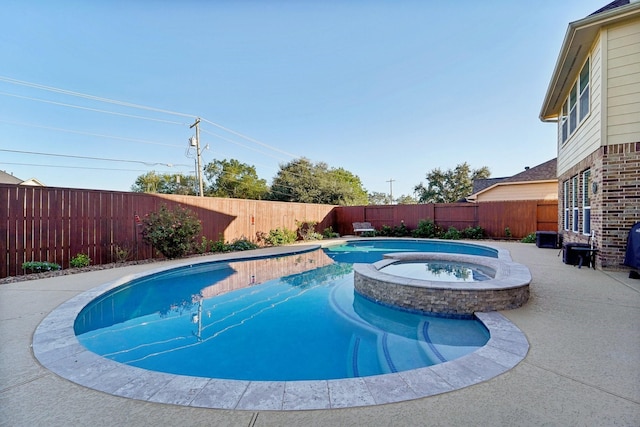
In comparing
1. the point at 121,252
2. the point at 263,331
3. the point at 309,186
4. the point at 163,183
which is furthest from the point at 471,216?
the point at 163,183

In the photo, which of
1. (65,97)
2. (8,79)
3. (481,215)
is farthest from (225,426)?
(65,97)

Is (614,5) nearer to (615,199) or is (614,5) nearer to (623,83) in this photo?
(623,83)

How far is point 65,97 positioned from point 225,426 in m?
19.8

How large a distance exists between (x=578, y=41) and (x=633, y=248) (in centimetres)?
419

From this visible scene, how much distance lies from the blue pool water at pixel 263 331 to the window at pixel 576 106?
657 centimetres

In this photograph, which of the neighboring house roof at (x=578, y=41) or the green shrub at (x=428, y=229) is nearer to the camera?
the neighboring house roof at (x=578, y=41)

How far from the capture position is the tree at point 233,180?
3177cm

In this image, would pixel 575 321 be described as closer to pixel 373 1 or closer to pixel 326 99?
pixel 373 1

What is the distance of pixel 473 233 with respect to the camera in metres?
13.5

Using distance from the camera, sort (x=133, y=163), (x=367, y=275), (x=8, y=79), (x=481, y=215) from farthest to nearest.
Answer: (x=133, y=163) < (x=481, y=215) < (x=8, y=79) < (x=367, y=275)

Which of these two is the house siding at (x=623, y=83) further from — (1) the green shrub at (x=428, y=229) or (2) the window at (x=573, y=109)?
(1) the green shrub at (x=428, y=229)

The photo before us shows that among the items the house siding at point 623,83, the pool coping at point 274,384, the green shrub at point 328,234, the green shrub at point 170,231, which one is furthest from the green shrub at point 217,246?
the house siding at point 623,83

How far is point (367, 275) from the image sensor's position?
4.97m

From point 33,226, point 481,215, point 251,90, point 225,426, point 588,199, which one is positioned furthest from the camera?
point 251,90
